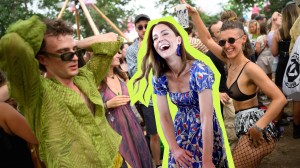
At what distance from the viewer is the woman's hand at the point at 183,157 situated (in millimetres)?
2580

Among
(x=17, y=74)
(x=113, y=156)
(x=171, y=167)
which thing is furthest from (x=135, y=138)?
(x=17, y=74)

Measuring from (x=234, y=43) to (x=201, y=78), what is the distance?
0.81m

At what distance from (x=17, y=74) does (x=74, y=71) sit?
41cm

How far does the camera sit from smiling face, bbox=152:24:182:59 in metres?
2.50

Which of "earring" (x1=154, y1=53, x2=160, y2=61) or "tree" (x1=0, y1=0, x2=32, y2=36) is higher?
"tree" (x1=0, y1=0, x2=32, y2=36)

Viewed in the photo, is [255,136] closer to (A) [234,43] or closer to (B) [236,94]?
(B) [236,94]

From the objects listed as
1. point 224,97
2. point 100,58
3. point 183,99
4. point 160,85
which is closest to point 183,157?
point 183,99

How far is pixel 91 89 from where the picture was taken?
7.93ft

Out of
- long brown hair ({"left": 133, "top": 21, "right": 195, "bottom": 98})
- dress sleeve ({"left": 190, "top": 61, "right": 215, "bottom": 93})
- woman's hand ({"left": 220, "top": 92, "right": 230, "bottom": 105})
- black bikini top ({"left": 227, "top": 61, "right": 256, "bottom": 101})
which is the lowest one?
woman's hand ({"left": 220, "top": 92, "right": 230, "bottom": 105})

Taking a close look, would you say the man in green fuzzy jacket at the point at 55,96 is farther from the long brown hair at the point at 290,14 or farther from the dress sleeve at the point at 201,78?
the long brown hair at the point at 290,14

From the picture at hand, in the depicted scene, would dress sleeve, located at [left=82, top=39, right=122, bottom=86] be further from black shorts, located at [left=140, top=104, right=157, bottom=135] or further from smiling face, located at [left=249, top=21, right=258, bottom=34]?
smiling face, located at [left=249, top=21, right=258, bottom=34]

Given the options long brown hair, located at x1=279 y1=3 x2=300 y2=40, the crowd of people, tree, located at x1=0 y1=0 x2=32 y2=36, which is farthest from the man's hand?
tree, located at x1=0 y1=0 x2=32 y2=36

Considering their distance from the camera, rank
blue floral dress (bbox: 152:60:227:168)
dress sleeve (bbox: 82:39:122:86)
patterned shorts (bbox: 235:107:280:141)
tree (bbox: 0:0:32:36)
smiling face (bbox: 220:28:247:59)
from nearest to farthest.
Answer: blue floral dress (bbox: 152:60:227:168), dress sleeve (bbox: 82:39:122:86), patterned shorts (bbox: 235:107:280:141), smiling face (bbox: 220:28:247:59), tree (bbox: 0:0:32:36)

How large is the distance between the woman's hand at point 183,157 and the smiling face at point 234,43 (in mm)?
919
